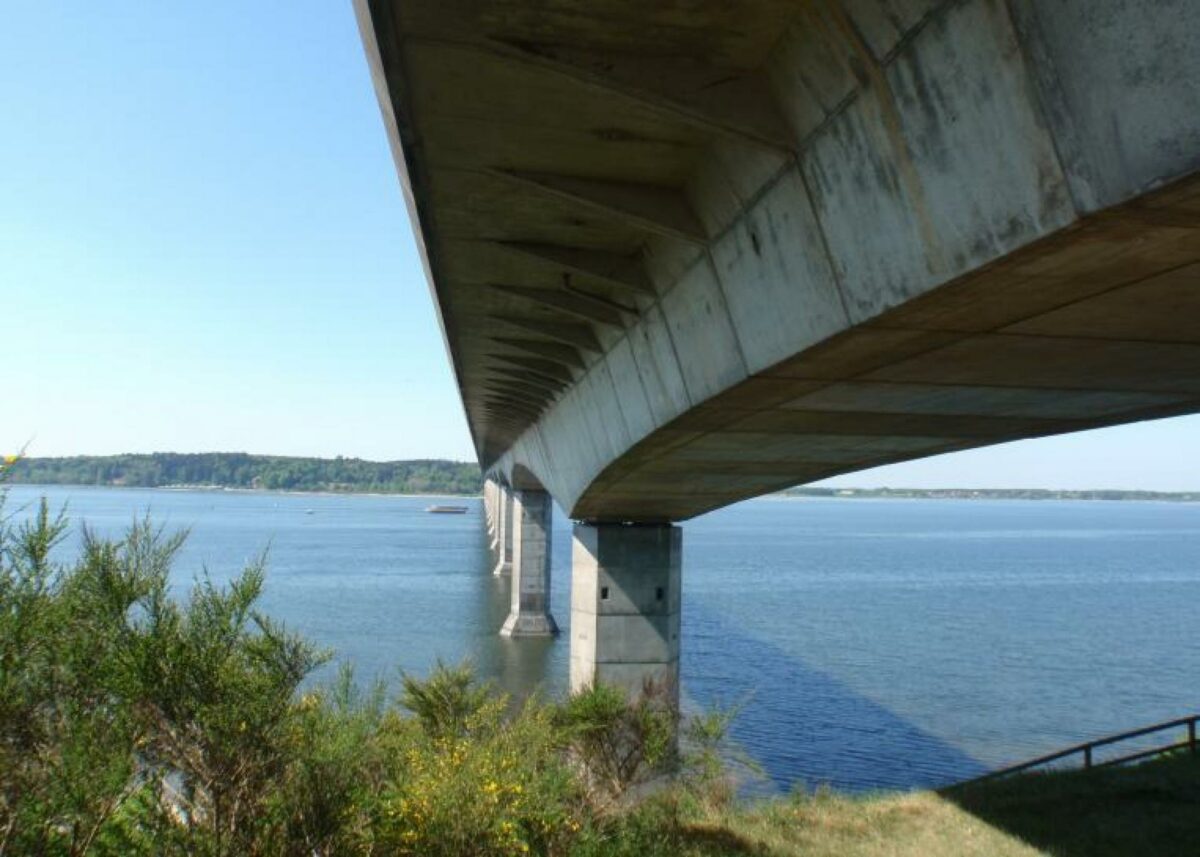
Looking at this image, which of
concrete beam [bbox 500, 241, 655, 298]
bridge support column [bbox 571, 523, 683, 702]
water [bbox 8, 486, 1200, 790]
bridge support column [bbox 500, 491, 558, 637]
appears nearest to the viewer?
concrete beam [bbox 500, 241, 655, 298]

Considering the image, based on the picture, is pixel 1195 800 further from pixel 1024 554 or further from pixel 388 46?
pixel 1024 554

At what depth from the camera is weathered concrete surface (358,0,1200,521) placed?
182 inches

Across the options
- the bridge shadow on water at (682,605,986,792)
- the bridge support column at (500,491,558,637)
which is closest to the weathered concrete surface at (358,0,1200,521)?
the bridge shadow on water at (682,605,986,792)

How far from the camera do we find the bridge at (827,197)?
4.64 meters

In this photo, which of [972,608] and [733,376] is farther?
[972,608]

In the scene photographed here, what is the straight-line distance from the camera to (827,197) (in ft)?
22.8

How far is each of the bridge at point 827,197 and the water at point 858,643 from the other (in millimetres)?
6325

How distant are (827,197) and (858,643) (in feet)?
150

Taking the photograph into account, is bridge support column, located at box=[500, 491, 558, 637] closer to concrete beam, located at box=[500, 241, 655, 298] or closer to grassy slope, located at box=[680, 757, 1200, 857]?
grassy slope, located at box=[680, 757, 1200, 857]

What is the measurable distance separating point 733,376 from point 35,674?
8.90 m

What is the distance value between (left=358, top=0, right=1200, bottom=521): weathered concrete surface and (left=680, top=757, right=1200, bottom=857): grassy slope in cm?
694

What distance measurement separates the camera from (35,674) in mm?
11805

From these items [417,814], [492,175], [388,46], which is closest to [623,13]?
[388,46]

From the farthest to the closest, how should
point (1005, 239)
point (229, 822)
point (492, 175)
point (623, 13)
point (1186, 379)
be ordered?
point (229, 822) < point (1186, 379) < point (492, 175) < point (623, 13) < point (1005, 239)
